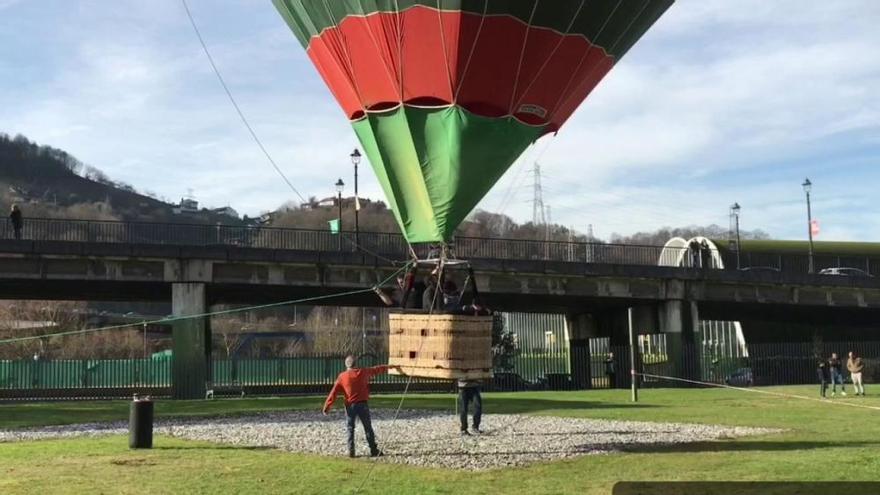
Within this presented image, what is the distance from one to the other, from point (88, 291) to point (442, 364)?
119ft

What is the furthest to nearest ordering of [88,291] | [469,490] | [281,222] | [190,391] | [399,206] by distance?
[281,222] < [88,291] < [190,391] < [399,206] < [469,490]

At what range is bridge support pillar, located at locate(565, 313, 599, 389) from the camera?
4766 centimetres

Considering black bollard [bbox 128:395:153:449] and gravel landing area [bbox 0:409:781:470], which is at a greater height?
black bollard [bbox 128:395:153:449]

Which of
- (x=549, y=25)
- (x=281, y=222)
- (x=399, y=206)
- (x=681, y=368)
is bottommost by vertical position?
(x=681, y=368)

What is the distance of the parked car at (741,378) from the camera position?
45.6 meters

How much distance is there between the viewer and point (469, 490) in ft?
36.2

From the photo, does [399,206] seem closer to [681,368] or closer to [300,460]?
[300,460]

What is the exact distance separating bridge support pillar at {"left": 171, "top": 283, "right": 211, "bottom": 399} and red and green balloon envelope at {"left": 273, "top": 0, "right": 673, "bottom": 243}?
83.2 feet

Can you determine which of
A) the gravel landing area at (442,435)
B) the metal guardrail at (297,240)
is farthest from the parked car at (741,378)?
the gravel landing area at (442,435)

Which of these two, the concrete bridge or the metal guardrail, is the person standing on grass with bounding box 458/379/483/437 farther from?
the concrete bridge

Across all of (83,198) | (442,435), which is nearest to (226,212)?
(83,198)

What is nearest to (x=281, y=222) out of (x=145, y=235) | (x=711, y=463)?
(x=145, y=235)

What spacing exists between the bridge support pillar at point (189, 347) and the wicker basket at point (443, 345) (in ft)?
86.7

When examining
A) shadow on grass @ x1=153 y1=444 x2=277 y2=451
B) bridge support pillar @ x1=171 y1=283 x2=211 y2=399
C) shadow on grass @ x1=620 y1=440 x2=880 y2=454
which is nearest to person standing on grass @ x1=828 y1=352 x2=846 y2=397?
shadow on grass @ x1=620 y1=440 x2=880 y2=454
